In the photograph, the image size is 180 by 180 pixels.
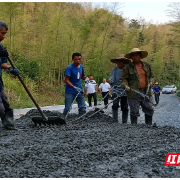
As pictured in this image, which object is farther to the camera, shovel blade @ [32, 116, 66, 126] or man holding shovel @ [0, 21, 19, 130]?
shovel blade @ [32, 116, 66, 126]

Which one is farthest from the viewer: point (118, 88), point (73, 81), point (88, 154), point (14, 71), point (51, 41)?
point (51, 41)

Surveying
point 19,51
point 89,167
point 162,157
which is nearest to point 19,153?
point 89,167

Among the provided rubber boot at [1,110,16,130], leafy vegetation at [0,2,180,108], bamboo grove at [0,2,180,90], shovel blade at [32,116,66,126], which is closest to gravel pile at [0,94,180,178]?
rubber boot at [1,110,16,130]

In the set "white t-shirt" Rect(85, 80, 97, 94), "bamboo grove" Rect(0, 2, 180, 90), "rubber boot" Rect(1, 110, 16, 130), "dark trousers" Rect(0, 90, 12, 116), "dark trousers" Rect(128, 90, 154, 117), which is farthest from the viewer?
"bamboo grove" Rect(0, 2, 180, 90)

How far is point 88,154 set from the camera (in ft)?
9.20

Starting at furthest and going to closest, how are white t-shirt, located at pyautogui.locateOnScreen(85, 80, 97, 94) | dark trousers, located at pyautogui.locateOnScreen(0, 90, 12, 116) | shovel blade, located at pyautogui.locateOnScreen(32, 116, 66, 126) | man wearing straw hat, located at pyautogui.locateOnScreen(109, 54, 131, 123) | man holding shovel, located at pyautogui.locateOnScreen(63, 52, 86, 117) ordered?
white t-shirt, located at pyautogui.locateOnScreen(85, 80, 97, 94), man wearing straw hat, located at pyautogui.locateOnScreen(109, 54, 131, 123), man holding shovel, located at pyautogui.locateOnScreen(63, 52, 86, 117), shovel blade, located at pyautogui.locateOnScreen(32, 116, 66, 126), dark trousers, located at pyautogui.locateOnScreen(0, 90, 12, 116)

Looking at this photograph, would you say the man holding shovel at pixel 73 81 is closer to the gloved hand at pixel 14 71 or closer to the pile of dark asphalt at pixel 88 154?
the gloved hand at pixel 14 71

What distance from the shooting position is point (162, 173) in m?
2.35

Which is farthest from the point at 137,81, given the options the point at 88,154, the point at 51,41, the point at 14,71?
the point at 51,41

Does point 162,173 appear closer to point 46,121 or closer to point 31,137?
point 31,137

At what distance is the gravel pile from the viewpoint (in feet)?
7.68

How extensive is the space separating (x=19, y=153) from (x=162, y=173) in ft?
4.68

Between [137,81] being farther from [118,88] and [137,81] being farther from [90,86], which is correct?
[90,86]

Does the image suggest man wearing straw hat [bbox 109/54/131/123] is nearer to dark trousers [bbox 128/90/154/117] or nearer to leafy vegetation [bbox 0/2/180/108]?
dark trousers [bbox 128/90/154/117]
